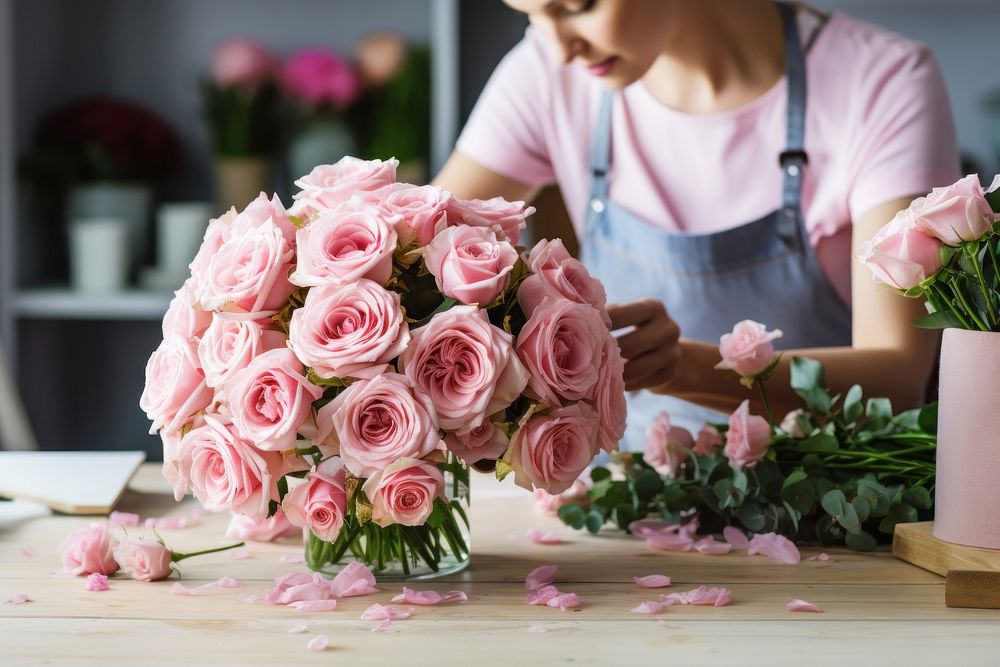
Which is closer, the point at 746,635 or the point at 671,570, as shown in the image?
the point at 746,635

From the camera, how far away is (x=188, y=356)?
2.62 feet

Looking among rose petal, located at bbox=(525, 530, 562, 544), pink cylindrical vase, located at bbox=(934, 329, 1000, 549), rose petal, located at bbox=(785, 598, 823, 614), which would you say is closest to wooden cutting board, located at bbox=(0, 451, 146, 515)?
rose petal, located at bbox=(525, 530, 562, 544)

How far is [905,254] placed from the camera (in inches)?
31.2

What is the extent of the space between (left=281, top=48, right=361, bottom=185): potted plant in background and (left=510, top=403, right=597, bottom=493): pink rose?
5.91 feet

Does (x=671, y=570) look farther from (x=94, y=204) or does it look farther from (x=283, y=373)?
(x=94, y=204)

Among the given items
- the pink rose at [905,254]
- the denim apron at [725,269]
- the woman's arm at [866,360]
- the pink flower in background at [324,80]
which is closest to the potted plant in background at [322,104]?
the pink flower in background at [324,80]

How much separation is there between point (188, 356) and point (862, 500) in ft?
1.78

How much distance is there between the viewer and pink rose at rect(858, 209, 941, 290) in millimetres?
792

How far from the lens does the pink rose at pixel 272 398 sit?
0.74 m

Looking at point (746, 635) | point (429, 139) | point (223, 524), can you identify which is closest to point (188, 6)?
point (429, 139)

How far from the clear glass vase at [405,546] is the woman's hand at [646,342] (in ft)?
0.90

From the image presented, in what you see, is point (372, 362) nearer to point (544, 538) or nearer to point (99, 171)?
point (544, 538)

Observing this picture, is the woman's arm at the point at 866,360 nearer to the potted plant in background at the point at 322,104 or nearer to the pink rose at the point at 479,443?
the pink rose at the point at 479,443

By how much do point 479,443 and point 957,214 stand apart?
36cm
